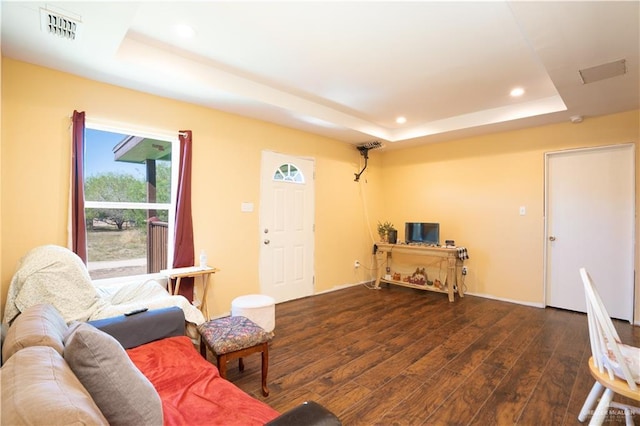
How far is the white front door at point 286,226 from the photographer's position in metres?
4.15

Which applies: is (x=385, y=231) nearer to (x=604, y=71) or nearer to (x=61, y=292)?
(x=604, y=71)

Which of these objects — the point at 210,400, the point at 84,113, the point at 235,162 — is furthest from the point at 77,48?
the point at 210,400

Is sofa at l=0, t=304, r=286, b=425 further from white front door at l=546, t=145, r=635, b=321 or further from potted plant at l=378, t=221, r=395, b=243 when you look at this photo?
white front door at l=546, t=145, r=635, b=321

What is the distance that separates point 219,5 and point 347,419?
288 centimetres

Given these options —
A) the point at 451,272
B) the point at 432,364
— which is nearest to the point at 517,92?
the point at 451,272

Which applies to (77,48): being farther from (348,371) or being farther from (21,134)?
(348,371)

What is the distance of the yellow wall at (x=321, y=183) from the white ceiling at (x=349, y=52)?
24cm

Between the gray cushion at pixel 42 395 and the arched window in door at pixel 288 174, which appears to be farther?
the arched window in door at pixel 288 174

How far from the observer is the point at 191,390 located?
1588mm

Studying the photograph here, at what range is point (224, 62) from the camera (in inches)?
113

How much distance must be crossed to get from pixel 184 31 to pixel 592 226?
16.4 feet

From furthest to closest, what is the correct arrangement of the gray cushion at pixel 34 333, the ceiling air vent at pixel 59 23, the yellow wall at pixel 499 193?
the yellow wall at pixel 499 193, the ceiling air vent at pixel 59 23, the gray cushion at pixel 34 333

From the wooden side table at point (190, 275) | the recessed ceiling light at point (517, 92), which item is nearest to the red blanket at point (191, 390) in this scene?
the wooden side table at point (190, 275)

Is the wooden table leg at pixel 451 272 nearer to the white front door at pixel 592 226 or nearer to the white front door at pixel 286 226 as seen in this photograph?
the white front door at pixel 592 226
